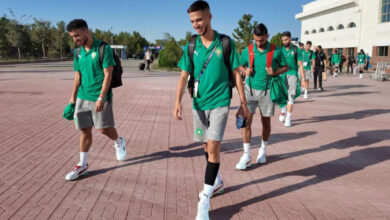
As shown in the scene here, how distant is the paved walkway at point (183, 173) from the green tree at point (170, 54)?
2513 centimetres

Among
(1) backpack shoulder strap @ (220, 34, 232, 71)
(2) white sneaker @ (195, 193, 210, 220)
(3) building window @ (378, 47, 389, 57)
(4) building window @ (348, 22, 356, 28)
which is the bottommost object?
(2) white sneaker @ (195, 193, 210, 220)

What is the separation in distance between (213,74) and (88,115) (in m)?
1.84

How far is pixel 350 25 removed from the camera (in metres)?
42.0

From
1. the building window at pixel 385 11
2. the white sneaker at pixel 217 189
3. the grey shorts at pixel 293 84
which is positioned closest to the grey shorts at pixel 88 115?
the white sneaker at pixel 217 189

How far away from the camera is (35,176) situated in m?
4.12

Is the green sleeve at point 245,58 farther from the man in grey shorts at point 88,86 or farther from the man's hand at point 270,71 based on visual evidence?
the man in grey shorts at point 88,86

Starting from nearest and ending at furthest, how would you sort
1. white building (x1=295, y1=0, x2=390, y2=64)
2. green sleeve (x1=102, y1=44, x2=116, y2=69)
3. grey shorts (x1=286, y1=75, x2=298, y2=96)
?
1. green sleeve (x1=102, y1=44, x2=116, y2=69)
2. grey shorts (x1=286, y1=75, x2=298, y2=96)
3. white building (x1=295, y1=0, x2=390, y2=64)

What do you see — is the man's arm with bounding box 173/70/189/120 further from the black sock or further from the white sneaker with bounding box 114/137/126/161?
the white sneaker with bounding box 114/137/126/161

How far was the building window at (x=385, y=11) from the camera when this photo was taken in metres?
34.9

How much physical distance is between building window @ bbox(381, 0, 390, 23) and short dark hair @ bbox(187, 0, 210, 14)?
39205 millimetres

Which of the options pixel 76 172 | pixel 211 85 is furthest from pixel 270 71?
pixel 76 172

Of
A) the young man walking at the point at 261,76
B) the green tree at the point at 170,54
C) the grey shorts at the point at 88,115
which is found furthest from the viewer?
the green tree at the point at 170,54

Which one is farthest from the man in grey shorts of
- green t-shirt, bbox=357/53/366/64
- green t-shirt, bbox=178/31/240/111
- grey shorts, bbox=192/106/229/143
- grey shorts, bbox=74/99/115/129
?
green t-shirt, bbox=357/53/366/64

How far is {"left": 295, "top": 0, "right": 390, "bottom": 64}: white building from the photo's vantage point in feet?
118
